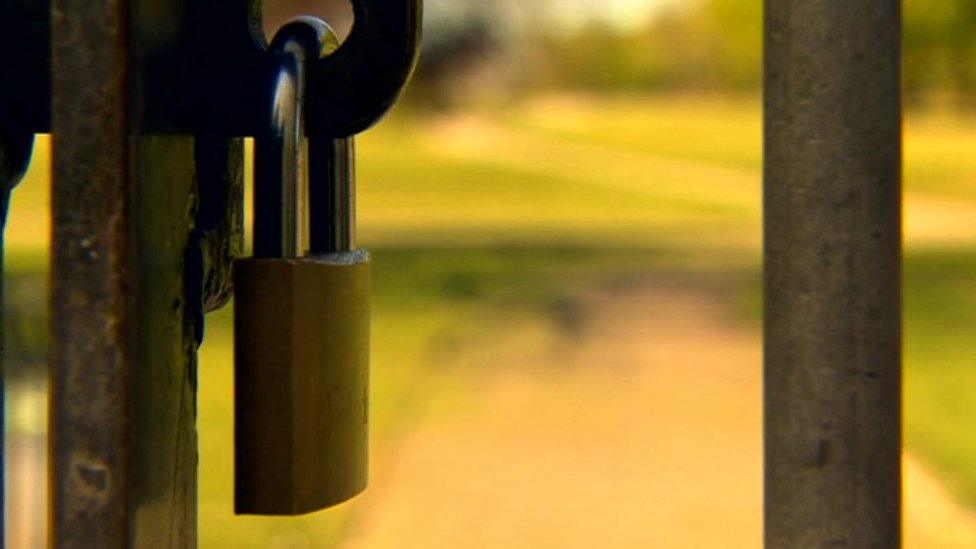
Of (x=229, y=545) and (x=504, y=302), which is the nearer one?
(x=229, y=545)

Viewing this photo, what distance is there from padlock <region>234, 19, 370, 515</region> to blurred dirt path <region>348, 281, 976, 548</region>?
5105 mm

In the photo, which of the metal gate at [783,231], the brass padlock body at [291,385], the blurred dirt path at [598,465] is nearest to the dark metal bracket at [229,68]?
the metal gate at [783,231]

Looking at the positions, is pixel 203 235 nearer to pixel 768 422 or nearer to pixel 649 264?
pixel 768 422

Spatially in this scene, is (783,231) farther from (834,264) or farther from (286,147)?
(286,147)

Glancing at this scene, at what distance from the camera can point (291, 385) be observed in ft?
3.56

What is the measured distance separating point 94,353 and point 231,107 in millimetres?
230

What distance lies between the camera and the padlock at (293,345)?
1.09 metres

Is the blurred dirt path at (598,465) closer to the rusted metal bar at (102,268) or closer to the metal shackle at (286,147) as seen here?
the metal shackle at (286,147)

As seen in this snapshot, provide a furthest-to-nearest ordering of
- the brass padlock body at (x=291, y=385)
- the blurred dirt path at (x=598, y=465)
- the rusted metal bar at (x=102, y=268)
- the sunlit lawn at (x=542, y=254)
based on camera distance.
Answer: the sunlit lawn at (x=542, y=254) → the blurred dirt path at (x=598, y=465) → the brass padlock body at (x=291, y=385) → the rusted metal bar at (x=102, y=268)

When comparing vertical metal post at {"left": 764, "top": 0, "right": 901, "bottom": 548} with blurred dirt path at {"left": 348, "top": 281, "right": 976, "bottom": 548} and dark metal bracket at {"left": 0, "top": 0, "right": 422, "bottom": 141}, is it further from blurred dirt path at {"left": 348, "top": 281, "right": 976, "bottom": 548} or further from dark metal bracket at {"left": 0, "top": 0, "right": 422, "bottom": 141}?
blurred dirt path at {"left": 348, "top": 281, "right": 976, "bottom": 548}

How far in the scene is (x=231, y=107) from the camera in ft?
3.76

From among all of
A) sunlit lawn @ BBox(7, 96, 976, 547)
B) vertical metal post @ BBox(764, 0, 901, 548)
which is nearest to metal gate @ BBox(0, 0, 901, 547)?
vertical metal post @ BBox(764, 0, 901, 548)

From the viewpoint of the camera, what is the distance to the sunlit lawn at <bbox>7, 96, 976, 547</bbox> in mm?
8852

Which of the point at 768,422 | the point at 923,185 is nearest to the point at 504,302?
the point at 768,422
